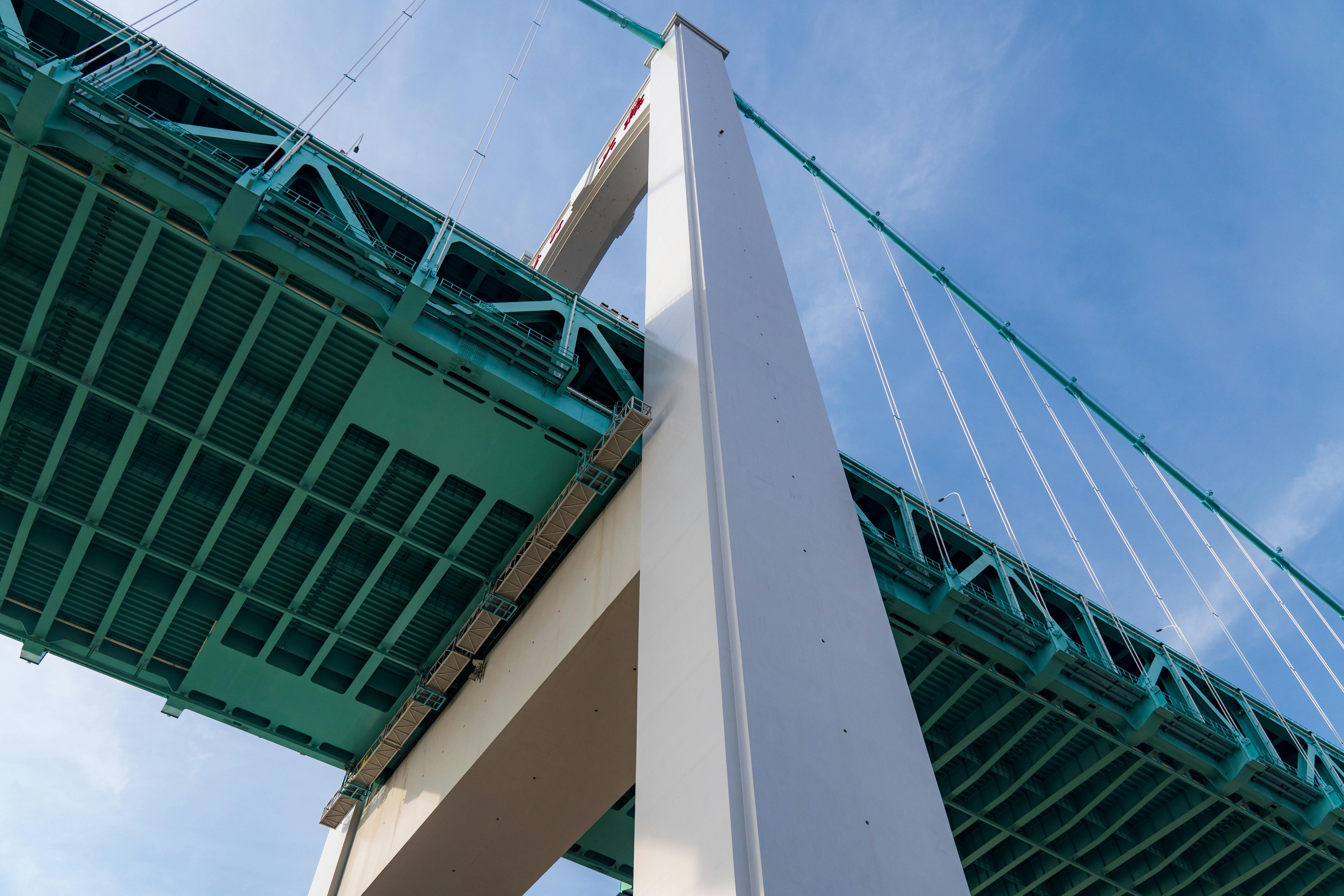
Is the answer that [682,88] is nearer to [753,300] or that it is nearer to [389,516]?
[753,300]

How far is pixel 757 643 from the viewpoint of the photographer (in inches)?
312

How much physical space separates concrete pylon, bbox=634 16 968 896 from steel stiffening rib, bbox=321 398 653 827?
937 millimetres

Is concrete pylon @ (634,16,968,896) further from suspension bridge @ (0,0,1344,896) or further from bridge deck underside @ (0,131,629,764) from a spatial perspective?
bridge deck underside @ (0,131,629,764)

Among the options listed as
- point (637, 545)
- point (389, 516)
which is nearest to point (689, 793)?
point (637, 545)

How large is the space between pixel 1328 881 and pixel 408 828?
24.1 metres

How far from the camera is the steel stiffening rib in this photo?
524 inches

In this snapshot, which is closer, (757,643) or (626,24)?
(757,643)

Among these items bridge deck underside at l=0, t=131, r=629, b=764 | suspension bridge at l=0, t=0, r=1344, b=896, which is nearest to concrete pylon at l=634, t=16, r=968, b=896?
suspension bridge at l=0, t=0, r=1344, b=896

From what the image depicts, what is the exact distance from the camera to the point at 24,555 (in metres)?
17.2

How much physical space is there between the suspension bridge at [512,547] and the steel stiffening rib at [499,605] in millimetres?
73

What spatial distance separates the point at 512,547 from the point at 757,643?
364 inches

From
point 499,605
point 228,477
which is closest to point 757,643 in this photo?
point 499,605

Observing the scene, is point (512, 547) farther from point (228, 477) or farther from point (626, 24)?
point (626, 24)

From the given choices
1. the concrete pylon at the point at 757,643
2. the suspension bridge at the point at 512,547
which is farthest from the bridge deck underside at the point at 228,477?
the concrete pylon at the point at 757,643
